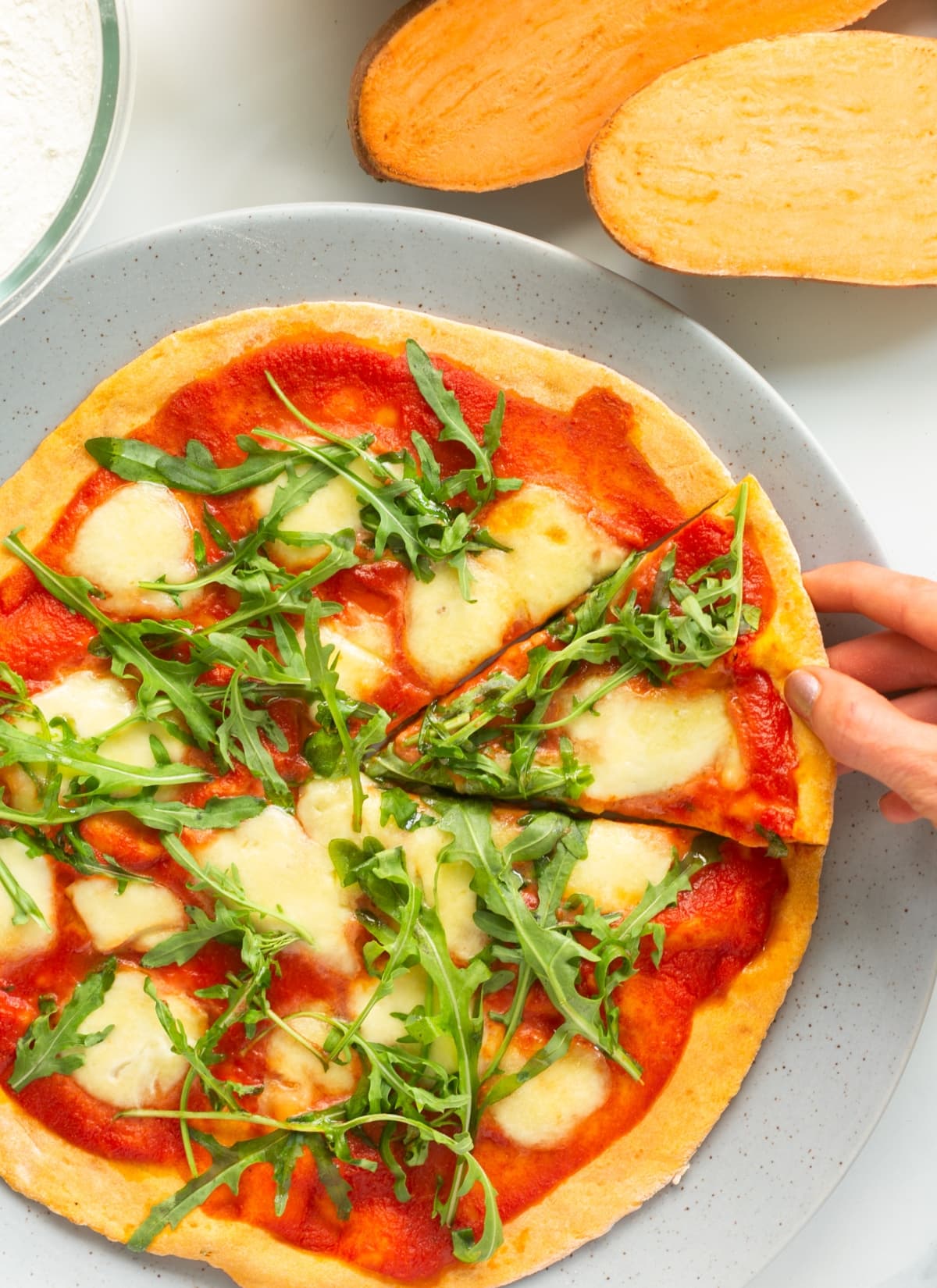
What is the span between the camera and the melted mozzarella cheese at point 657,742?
2.89 m

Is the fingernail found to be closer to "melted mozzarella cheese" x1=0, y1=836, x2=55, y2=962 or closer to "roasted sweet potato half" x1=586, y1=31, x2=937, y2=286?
"roasted sweet potato half" x1=586, y1=31, x2=937, y2=286

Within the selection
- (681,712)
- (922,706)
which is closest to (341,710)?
(681,712)

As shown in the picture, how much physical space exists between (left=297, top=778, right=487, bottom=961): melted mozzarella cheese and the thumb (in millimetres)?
981

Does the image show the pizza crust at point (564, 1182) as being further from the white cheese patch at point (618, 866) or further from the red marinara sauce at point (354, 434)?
the red marinara sauce at point (354, 434)

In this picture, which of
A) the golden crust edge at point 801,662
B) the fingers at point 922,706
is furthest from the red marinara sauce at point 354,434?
the fingers at point 922,706

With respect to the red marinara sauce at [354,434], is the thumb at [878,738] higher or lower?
lower

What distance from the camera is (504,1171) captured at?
9.90 ft

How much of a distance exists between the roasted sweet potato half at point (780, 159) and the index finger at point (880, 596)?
0.78 m

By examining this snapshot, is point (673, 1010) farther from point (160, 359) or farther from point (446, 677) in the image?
point (160, 359)

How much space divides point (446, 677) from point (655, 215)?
133 cm

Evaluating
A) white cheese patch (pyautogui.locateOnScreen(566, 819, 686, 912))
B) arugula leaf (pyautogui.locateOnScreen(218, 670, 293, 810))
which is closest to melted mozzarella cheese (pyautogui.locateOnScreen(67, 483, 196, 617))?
arugula leaf (pyautogui.locateOnScreen(218, 670, 293, 810))

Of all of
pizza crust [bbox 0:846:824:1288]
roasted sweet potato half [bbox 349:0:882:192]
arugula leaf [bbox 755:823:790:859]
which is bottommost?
pizza crust [bbox 0:846:824:1288]

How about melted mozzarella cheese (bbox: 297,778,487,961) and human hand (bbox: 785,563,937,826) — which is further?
melted mozzarella cheese (bbox: 297,778,487,961)

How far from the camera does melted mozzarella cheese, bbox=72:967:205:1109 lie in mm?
2947
